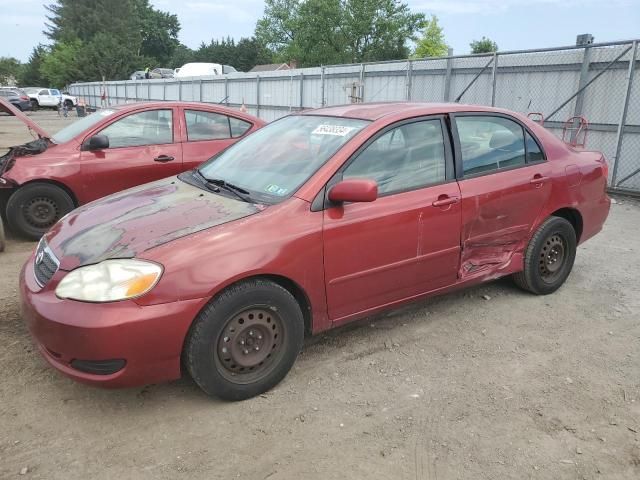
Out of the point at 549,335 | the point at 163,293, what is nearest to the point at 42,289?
the point at 163,293

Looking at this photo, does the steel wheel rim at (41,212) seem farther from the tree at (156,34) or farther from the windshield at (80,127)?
the tree at (156,34)

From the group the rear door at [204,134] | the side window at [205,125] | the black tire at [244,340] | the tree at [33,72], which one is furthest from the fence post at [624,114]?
the tree at [33,72]

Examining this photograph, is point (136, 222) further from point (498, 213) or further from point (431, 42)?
point (431, 42)

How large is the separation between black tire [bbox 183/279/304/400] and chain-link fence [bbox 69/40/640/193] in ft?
27.0

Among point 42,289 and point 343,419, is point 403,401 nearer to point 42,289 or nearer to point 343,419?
point 343,419

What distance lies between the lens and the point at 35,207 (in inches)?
230

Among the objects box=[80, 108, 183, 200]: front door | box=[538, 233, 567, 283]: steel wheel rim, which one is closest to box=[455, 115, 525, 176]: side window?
box=[538, 233, 567, 283]: steel wheel rim

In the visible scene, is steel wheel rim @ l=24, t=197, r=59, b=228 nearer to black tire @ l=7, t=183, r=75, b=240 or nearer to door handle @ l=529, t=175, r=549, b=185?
black tire @ l=7, t=183, r=75, b=240

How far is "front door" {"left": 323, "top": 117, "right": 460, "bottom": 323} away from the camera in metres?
3.18

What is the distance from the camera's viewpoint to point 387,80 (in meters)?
14.2

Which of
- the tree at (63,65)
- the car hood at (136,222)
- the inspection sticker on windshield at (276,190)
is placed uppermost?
the tree at (63,65)

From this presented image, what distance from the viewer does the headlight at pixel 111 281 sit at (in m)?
2.56

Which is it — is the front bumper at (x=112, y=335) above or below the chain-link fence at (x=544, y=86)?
below

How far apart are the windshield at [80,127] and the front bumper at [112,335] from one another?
12.6 feet
